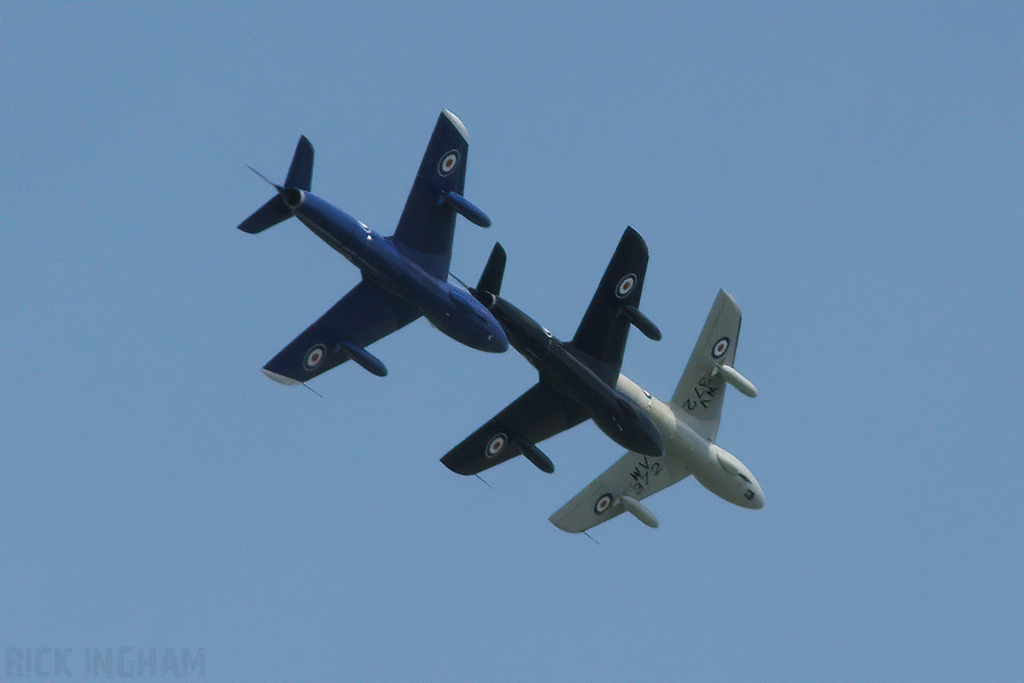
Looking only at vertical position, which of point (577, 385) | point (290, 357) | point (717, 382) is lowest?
point (290, 357)

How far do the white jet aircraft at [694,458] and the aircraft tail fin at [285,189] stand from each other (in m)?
16.2

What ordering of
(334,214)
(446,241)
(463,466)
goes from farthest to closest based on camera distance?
(463,466), (446,241), (334,214)

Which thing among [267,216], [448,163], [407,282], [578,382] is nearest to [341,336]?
[407,282]

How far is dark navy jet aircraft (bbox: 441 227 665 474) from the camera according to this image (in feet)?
180

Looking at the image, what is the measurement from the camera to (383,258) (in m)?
52.1

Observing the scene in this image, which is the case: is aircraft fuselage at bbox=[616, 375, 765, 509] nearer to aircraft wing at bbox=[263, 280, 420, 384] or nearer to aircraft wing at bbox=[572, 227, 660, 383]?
aircraft wing at bbox=[572, 227, 660, 383]

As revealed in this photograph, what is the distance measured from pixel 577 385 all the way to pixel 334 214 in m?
10.6

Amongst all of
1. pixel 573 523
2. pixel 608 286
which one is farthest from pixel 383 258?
pixel 573 523

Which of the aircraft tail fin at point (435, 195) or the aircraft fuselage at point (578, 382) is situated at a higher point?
the aircraft tail fin at point (435, 195)

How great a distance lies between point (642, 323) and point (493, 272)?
5.64 m

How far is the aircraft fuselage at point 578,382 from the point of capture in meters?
54.7

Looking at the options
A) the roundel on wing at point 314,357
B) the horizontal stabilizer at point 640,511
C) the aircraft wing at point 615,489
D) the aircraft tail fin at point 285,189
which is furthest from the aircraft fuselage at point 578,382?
the aircraft tail fin at point 285,189

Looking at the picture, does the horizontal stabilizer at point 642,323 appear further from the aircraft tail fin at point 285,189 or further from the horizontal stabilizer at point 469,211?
the aircraft tail fin at point 285,189

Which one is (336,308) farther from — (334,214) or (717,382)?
(717,382)
